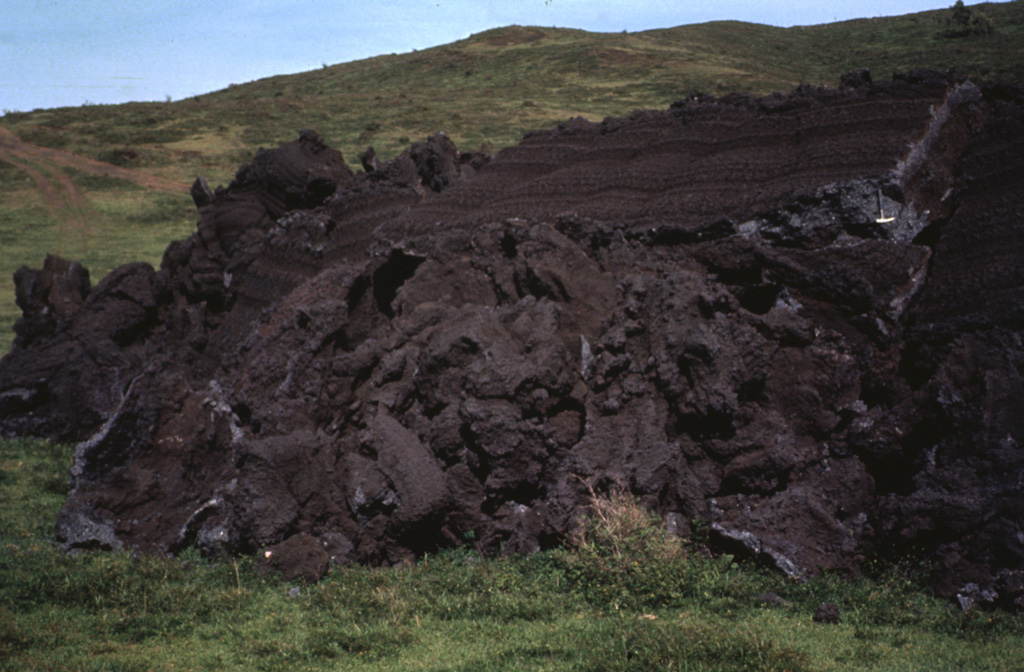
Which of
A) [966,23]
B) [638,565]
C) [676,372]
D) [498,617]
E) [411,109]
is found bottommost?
[498,617]

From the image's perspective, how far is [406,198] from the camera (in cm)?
1084

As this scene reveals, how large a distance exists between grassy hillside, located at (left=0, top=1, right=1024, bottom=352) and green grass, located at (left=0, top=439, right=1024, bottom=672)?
14891mm

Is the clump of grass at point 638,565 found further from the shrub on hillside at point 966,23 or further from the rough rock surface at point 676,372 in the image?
the shrub on hillside at point 966,23

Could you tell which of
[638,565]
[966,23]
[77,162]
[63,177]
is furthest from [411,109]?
[638,565]

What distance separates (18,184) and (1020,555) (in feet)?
115

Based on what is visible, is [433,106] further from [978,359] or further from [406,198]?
[978,359]

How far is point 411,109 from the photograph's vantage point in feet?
128

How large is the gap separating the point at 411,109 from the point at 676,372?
34725 mm

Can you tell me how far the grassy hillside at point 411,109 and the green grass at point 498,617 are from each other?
1489 cm

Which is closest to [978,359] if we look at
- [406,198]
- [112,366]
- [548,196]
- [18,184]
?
[548,196]

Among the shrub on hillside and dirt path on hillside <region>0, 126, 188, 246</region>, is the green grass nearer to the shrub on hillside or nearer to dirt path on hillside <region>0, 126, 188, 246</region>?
dirt path on hillside <region>0, 126, 188, 246</region>

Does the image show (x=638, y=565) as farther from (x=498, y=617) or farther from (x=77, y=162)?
(x=77, y=162)

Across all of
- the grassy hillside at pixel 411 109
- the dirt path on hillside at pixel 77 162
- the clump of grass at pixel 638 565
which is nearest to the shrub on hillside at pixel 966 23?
the grassy hillside at pixel 411 109

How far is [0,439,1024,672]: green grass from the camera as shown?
4.78 metres
